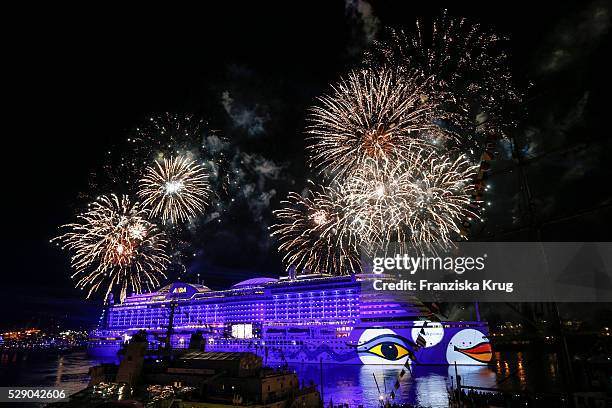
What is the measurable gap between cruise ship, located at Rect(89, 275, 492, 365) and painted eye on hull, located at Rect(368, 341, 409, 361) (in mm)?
54

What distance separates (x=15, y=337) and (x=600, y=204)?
20957 centimetres

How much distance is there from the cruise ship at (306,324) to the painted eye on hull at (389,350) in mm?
54

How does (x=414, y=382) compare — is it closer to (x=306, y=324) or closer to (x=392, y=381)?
(x=392, y=381)

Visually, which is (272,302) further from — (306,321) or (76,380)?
(76,380)

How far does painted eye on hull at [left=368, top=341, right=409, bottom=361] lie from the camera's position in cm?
5588

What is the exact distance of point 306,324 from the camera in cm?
6912

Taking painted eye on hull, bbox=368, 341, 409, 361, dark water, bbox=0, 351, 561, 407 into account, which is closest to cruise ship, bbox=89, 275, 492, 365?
painted eye on hull, bbox=368, 341, 409, 361

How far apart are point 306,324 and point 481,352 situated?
93.7ft

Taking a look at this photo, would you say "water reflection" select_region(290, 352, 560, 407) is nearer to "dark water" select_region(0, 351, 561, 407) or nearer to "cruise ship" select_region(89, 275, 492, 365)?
"dark water" select_region(0, 351, 561, 407)

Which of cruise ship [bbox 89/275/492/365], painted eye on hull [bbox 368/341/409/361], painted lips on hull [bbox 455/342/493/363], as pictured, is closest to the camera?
painted lips on hull [bbox 455/342/493/363]

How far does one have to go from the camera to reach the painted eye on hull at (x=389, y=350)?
55.9 meters

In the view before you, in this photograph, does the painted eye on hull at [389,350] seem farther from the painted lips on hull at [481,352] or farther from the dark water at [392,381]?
the painted lips on hull at [481,352]

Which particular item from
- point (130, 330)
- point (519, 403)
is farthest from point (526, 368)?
point (130, 330)

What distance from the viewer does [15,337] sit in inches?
6476
